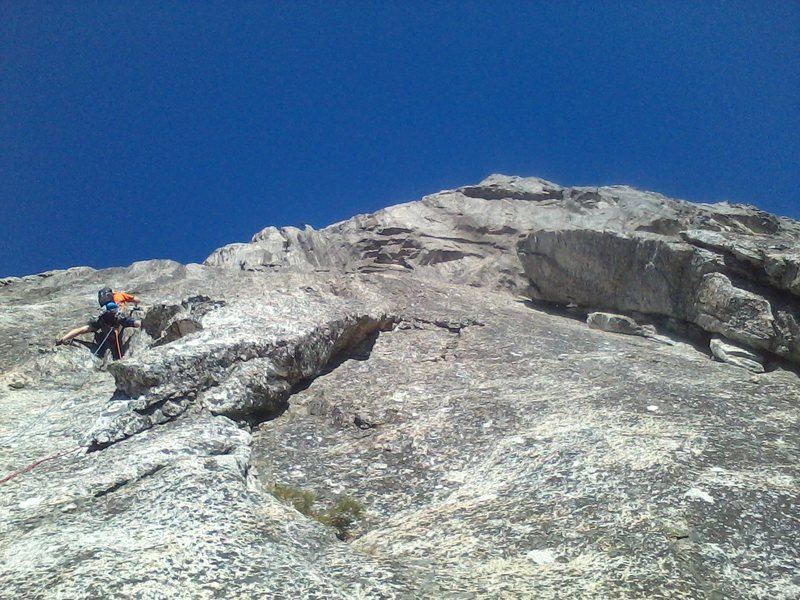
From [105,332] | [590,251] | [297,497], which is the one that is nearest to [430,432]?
[297,497]

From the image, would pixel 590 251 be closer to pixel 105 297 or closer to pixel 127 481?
pixel 105 297

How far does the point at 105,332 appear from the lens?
86.5 feet

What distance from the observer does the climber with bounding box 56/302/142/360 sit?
85.1 ft

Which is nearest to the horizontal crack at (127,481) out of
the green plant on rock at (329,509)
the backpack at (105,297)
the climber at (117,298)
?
the green plant on rock at (329,509)

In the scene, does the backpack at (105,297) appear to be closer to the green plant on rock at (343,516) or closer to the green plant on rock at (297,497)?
the green plant on rock at (297,497)

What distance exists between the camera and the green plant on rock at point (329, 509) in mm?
15133

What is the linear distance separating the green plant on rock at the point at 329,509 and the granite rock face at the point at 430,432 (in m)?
0.10

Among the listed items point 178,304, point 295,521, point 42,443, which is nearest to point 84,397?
point 42,443

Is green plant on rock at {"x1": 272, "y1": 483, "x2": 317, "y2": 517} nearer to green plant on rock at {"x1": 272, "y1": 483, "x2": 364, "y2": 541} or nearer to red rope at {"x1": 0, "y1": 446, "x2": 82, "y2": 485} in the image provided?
green plant on rock at {"x1": 272, "y1": 483, "x2": 364, "y2": 541}

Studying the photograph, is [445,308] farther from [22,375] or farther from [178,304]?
[22,375]

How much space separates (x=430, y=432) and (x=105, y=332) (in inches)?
568

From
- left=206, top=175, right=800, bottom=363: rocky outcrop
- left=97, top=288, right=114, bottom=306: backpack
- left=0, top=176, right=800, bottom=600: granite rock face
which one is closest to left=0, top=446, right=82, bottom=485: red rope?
left=0, top=176, right=800, bottom=600: granite rock face

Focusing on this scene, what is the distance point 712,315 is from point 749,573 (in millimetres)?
15641

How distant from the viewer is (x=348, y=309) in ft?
81.6
